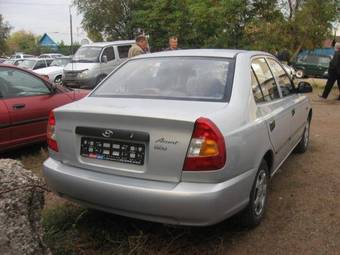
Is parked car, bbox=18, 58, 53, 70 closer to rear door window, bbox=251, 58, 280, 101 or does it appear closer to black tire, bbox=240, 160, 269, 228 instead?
rear door window, bbox=251, 58, 280, 101

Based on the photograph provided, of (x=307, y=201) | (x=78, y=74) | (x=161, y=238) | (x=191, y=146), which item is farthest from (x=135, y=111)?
(x=78, y=74)

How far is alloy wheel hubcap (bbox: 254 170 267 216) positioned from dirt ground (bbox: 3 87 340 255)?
6.5 inches

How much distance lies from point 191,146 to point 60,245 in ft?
4.28

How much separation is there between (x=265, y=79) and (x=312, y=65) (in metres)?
26.3

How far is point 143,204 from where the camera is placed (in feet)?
10.6

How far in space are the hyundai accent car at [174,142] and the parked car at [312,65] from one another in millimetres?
26090

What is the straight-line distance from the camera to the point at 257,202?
158 inches

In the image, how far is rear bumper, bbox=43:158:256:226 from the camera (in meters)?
3.15

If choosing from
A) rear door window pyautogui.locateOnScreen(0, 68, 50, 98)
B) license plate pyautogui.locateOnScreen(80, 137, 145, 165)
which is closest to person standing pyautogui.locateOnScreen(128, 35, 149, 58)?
rear door window pyautogui.locateOnScreen(0, 68, 50, 98)

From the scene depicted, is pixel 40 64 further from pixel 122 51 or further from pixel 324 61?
pixel 324 61

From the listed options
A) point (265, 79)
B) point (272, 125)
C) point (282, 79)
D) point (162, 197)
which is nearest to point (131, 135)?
point (162, 197)

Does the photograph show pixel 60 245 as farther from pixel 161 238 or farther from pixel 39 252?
pixel 161 238

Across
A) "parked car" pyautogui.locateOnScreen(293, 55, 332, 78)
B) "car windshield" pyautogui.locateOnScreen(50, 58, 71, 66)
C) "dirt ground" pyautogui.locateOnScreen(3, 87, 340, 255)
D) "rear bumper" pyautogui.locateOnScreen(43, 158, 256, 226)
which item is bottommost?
"parked car" pyautogui.locateOnScreen(293, 55, 332, 78)

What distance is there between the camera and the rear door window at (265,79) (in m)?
4.43
